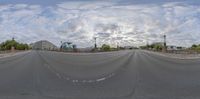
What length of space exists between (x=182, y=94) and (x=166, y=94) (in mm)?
486

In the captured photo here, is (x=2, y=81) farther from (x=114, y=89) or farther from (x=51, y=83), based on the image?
(x=114, y=89)

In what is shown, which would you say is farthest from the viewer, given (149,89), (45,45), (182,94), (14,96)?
(45,45)

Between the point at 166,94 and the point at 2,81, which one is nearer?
the point at 166,94

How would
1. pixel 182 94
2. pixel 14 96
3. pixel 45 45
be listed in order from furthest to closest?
pixel 45 45
pixel 182 94
pixel 14 96

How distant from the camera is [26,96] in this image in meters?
13.4

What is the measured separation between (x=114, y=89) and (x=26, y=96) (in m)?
3.65

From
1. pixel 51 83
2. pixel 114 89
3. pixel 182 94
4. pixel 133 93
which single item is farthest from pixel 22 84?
pixel 182 94

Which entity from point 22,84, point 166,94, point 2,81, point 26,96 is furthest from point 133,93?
point 2,81

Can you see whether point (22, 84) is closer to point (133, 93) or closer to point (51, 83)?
point (51, 83)

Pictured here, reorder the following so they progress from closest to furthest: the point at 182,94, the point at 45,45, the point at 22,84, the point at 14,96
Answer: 1. the point at 14,96
2. the point at 182,94
3. the point at 22,84
4. the point at 45,45

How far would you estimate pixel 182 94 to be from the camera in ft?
46.8

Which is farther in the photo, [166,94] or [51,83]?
[51,83]

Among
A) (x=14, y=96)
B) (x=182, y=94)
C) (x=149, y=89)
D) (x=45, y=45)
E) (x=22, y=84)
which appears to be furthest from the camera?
(x=45, y=45)

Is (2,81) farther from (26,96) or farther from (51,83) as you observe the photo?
(26,96)
